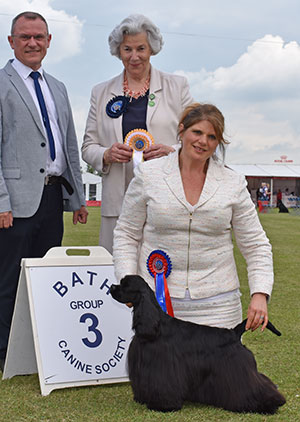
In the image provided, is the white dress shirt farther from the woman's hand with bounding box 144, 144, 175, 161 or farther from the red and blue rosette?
the red and blue rosette

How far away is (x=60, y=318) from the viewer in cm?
301

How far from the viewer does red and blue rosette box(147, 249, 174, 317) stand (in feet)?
8.48

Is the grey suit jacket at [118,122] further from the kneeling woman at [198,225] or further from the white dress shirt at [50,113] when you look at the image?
the kneeling woman at [198,225]

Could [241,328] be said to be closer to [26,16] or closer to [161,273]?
[161,273]

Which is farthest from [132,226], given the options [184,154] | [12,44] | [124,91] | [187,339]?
[12,44]

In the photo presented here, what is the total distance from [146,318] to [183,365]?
0.26m

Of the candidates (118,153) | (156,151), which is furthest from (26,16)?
(156,151)

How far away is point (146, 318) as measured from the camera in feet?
7.64

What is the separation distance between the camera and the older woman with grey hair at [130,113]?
3.09m

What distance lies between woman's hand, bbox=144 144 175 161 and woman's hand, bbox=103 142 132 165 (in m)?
0.09

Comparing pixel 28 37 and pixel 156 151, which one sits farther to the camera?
pixel 28 37

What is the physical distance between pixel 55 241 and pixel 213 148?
1.32 m

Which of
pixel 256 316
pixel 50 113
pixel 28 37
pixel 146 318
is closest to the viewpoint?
pixel 146 318

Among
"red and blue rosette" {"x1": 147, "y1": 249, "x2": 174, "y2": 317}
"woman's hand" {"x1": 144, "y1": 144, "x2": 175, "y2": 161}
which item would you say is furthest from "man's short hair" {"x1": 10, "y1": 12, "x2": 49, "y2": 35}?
"red and blue rosette" {"x1": 147, "y1": 249, "x2": 174, "y2": 317}
